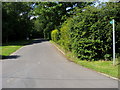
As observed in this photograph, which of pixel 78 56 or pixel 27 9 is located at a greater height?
pixel 27 9

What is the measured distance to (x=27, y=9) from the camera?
6284 cm

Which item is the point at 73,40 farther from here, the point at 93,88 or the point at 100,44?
the point at 93,88

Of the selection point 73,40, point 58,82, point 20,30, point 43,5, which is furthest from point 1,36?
point 58,82

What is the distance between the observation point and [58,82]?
795 centimetres

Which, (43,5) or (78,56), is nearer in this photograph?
(78,56)

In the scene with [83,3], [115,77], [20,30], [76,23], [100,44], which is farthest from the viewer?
[20,30]

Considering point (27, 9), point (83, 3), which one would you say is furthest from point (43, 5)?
point (27, 9)

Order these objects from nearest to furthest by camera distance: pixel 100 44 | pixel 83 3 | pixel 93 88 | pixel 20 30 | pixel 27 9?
pixel 93 88
pixel 100 44
pixel 83 3
pixel 20 30
pixel 27 9

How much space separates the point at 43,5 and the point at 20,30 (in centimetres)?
2595

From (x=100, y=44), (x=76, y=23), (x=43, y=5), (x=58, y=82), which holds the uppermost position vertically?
(x=43, y=5)

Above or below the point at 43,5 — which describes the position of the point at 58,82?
below

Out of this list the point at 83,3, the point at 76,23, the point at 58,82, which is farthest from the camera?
the point at 83,3

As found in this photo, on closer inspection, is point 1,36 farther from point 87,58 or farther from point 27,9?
point 87,58

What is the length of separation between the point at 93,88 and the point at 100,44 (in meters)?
7.46
